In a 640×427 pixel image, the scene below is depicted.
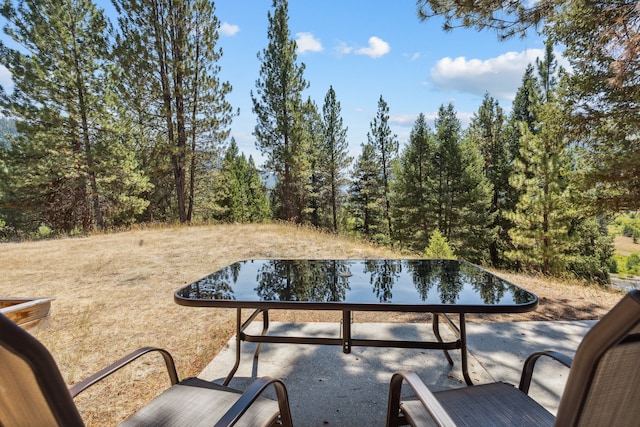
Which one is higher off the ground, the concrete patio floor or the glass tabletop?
the glass tabletop

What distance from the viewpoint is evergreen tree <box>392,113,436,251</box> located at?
1794 centimetres

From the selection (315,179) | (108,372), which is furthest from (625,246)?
(108,372)

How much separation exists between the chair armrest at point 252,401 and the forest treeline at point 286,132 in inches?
162

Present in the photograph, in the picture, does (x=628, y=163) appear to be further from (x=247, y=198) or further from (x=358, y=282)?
(x=247, y=198)

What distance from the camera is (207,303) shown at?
1.61 metres

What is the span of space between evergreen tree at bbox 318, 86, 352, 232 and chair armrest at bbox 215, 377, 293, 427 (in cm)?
1948

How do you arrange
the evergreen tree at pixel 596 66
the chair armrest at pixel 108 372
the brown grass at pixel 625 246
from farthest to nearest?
the brown grass at pixel 625 246
the evergreen tree at pixel 596 66
the chair armrest at pixel 108 372

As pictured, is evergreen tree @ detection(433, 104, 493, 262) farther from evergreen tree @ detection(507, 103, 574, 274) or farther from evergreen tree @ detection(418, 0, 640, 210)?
evergreen tree @ detection(418, 0, 640, 210)

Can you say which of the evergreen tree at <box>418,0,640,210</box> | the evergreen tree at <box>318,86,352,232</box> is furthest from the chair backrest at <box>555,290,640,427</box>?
the evergreen tree at <box>318,86,352,232</box>

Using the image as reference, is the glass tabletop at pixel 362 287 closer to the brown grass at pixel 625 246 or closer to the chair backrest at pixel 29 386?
the chair backrest at pixel 29 386

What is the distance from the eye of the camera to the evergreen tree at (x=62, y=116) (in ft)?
31.6

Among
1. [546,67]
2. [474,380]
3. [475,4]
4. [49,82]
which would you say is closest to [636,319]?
[474,380]

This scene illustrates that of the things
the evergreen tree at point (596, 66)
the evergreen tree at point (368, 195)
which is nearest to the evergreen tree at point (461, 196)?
the evergreen tree at point (368, 195)

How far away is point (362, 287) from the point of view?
75.1 inches
